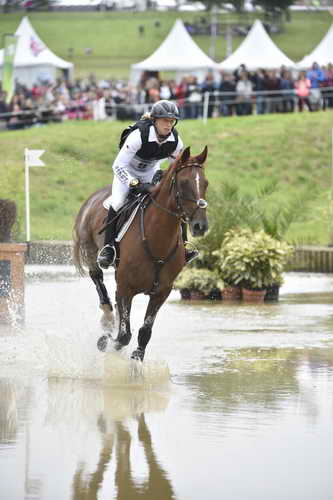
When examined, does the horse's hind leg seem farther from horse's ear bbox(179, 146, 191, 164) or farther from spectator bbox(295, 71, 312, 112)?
spectator bbox(295, 71, 312, 112)

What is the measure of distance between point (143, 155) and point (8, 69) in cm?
2520

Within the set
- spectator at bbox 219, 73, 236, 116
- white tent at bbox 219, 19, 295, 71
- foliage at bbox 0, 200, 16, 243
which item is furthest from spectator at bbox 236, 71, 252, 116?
foliage at bbox 0, 200, 16, 243

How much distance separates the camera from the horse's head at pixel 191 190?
31.8 feet

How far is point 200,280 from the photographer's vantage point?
16891 mm

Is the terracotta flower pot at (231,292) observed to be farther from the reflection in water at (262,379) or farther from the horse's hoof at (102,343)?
the horse's hoof at (102,343)

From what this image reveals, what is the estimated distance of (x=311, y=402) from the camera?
9.31 meters

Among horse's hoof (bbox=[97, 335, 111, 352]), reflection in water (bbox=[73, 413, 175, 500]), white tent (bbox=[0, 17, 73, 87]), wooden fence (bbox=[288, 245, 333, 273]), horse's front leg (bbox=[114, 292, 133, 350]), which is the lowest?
wooden fence (bbox=[288, 245, 333, 273])

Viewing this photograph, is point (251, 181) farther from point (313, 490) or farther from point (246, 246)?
point (313, 490)

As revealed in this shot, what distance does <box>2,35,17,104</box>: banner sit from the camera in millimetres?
35250

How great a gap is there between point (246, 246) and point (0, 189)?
895cm

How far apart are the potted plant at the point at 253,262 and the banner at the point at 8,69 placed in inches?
775

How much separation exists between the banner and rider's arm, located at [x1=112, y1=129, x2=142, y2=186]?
24704mm

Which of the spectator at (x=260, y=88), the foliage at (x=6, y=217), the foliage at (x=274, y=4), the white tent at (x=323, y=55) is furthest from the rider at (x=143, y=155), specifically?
the foliage at (x=274, y=4)

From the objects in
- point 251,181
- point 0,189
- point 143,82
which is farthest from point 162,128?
point 143,82
